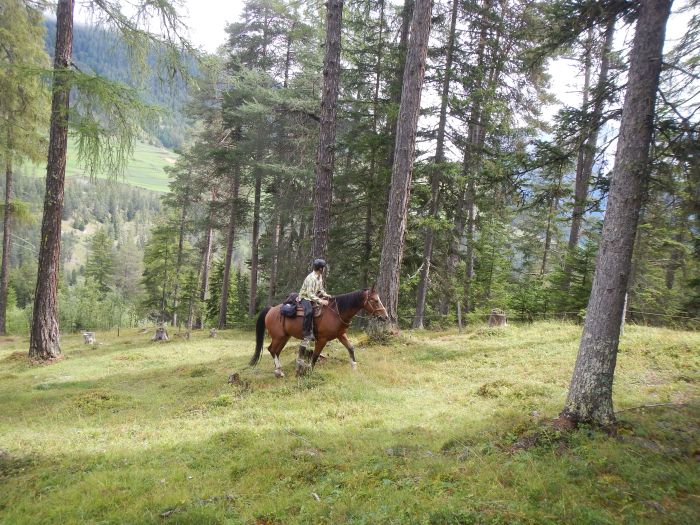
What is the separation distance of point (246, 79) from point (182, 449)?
21272 mm

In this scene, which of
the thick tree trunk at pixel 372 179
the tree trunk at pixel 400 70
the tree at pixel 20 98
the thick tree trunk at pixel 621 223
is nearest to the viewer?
the thick tree trunk at pixel 621 223

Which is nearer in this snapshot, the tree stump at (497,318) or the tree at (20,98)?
the tree stump at (497,318)

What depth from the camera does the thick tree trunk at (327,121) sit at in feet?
38.7

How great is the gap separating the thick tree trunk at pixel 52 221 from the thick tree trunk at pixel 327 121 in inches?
299

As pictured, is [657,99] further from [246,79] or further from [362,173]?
[246,79]

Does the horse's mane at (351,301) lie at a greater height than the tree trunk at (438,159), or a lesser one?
lesser

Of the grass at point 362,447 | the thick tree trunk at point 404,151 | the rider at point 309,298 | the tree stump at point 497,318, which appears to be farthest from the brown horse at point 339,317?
the tree stump at point 497,318

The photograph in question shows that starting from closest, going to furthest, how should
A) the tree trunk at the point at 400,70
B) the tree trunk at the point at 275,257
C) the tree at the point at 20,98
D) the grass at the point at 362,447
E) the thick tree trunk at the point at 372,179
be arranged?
1. the grass at the point at 362,447
2. the tree at the point at 20,98
3. the tree trunk at the point at 400,70
4. the thick tree trunk at the point at 372,179
5. the tree trunk at the point at 275,257

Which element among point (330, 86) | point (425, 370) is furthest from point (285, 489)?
point (330, 86)

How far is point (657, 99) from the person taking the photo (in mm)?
5652

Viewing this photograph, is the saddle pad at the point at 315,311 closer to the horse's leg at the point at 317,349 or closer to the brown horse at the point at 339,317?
the brown horse at the point at 339,317

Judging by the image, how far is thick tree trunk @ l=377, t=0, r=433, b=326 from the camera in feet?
38.4

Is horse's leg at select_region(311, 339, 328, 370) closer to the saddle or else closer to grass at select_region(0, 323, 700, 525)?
grass at select_region(0, 323, 700, 525)

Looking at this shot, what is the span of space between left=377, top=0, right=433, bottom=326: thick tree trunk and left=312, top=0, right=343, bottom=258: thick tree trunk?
1.99 meters
